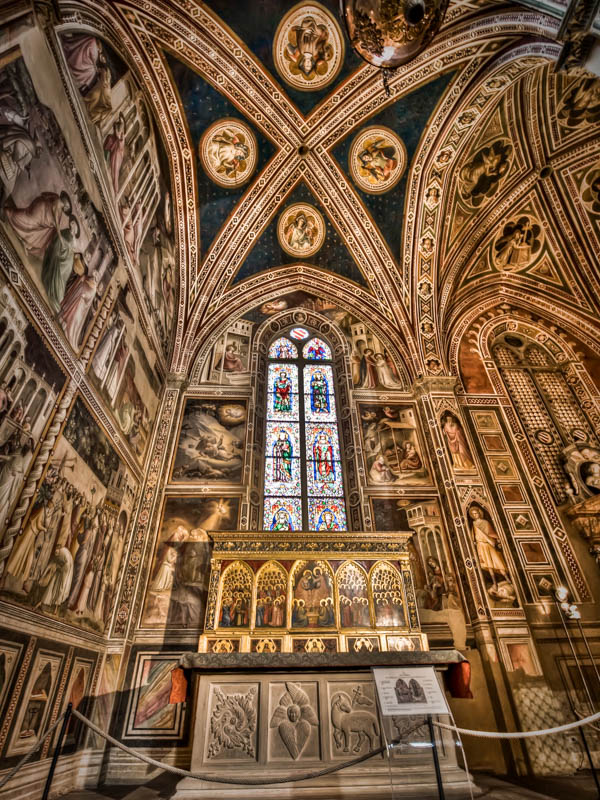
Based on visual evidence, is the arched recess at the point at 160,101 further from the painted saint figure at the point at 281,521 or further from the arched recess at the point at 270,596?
the arched recess at the point at 270,596

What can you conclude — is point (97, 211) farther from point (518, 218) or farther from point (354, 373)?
point (518, 218)

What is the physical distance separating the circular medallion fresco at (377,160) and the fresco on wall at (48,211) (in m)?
6.57

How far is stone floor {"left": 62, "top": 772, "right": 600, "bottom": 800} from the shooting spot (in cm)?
482

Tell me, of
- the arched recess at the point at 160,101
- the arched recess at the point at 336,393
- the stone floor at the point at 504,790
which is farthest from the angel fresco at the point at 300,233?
the stone floor at the point at 504,790

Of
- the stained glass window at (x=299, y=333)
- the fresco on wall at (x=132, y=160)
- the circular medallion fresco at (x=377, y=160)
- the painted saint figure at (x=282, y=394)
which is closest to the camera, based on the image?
the fresco on wall at (x=132, y=160)

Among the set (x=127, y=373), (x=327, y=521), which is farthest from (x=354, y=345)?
(x=127, y=373)

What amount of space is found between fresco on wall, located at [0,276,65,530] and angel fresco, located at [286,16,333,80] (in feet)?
26.6

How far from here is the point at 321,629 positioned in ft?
22.2

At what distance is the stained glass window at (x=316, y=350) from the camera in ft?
38.3

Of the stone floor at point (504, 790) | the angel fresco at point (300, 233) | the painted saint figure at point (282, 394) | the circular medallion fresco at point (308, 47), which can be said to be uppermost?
the circular medallion fresco at point (308, 47)

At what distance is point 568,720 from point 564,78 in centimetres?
1189

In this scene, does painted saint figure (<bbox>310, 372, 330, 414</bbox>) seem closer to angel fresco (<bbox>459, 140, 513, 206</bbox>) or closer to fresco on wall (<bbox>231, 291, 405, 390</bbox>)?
fresco on wall (<bbox>231, 291, 405, 390</bbox>)

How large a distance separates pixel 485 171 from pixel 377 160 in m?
2.61

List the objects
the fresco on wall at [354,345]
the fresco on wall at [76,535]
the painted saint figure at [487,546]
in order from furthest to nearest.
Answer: the fresco on wall at [354,345], the painted saint figure at [487,546], the fresco on wall at [76,535]
